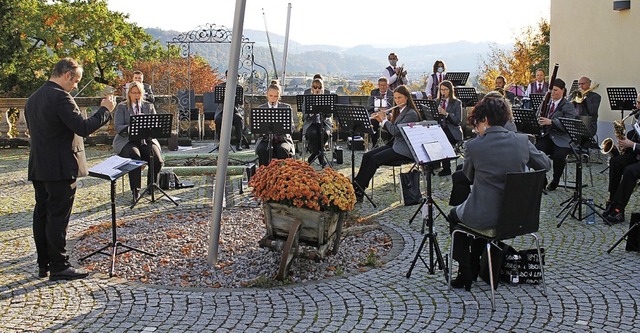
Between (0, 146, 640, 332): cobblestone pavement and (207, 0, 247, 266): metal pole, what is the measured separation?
2.65 ft

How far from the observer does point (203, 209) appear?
10.4m

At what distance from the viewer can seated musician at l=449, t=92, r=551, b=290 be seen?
20.6ft

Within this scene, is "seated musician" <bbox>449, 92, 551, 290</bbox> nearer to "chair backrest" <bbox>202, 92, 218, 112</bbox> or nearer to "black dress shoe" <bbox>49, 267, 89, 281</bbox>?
"black dress shoe" <bbox>49, 267, 89, 281</bbox>

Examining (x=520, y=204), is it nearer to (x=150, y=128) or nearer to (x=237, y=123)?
(x=150, y=128)

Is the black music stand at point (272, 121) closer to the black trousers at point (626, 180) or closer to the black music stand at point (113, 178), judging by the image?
the black music stand at point (113, 178)

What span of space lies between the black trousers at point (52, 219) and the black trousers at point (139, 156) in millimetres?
3738

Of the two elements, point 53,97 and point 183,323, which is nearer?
point 183,323

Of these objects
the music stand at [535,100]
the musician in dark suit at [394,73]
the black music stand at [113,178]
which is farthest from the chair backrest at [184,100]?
the black music stand at [113,178]

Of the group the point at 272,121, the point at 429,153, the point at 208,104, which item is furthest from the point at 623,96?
the point at 208,104

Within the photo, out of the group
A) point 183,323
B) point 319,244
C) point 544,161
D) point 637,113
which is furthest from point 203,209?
point 637,113

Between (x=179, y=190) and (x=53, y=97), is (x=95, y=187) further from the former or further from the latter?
(x=53, y=97)

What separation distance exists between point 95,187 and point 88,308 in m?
6.37

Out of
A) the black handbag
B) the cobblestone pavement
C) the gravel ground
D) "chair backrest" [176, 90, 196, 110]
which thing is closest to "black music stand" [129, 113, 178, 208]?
the gravel ground

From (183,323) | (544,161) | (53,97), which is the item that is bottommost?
(183,323)
